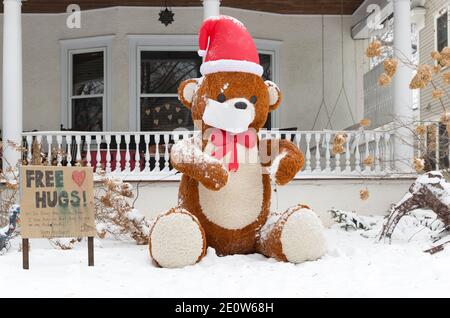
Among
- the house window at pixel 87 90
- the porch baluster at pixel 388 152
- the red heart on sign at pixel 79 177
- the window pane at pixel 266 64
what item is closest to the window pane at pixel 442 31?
the window pane at pixel 266 64

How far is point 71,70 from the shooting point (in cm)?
1043

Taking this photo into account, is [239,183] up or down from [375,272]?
up

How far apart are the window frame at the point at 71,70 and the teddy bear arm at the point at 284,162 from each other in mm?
6119

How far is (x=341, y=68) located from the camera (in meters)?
11.0

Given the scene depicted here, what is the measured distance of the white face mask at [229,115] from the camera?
4.29 metres

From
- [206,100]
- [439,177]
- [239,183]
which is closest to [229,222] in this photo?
[239,183]

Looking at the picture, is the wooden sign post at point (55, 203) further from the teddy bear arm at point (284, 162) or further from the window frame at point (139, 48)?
the window frame at point (139, 48)

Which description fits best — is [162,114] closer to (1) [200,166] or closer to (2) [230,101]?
(2) [230,101]

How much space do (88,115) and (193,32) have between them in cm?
247

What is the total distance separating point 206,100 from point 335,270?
1.61 meters

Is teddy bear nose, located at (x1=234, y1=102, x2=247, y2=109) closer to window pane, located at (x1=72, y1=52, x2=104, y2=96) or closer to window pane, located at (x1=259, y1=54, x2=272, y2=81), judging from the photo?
window pane, located at (x1=259, y1=54, x2=272, y2=81)

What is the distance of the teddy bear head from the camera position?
14.1 ft
